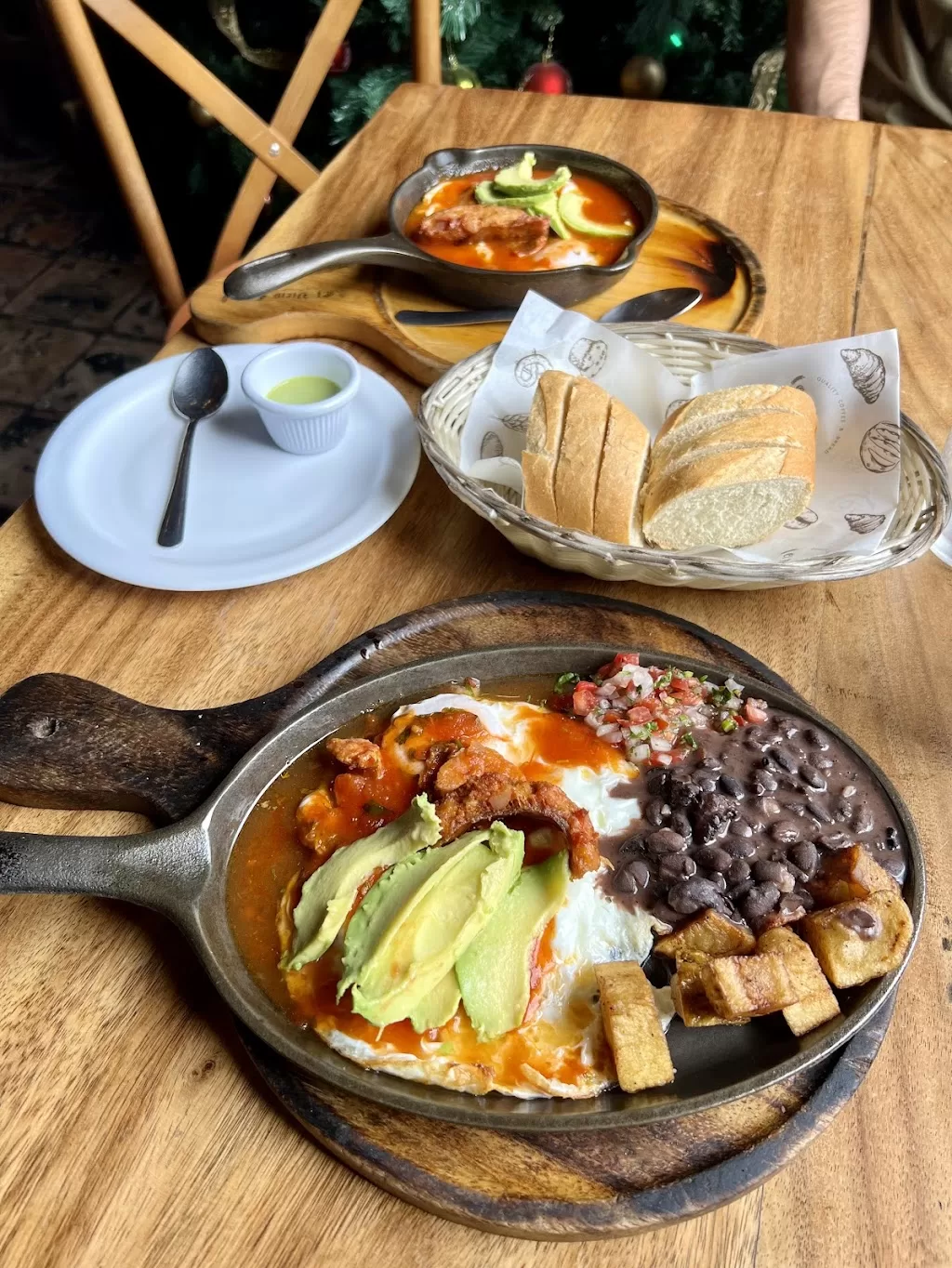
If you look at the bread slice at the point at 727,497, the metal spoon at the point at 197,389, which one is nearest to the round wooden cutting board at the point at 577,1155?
the bread slice at the point at 727,497

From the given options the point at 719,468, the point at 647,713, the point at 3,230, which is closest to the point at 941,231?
the point at 719,468

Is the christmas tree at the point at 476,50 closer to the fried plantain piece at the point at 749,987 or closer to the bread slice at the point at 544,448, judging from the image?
the bread slice at the point at 544,448

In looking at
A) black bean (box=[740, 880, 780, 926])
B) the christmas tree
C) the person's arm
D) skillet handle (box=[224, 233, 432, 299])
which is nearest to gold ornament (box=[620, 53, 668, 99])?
the christmas tree

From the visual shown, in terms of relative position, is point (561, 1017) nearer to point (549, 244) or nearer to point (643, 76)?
point (549, 244)

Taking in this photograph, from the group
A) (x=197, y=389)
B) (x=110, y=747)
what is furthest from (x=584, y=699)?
(x=197, y=389)

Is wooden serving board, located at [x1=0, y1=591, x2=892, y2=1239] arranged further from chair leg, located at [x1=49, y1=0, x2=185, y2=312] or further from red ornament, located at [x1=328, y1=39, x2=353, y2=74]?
red ornament, located at [x1=328, y1=39, x2=353, y2=74]
